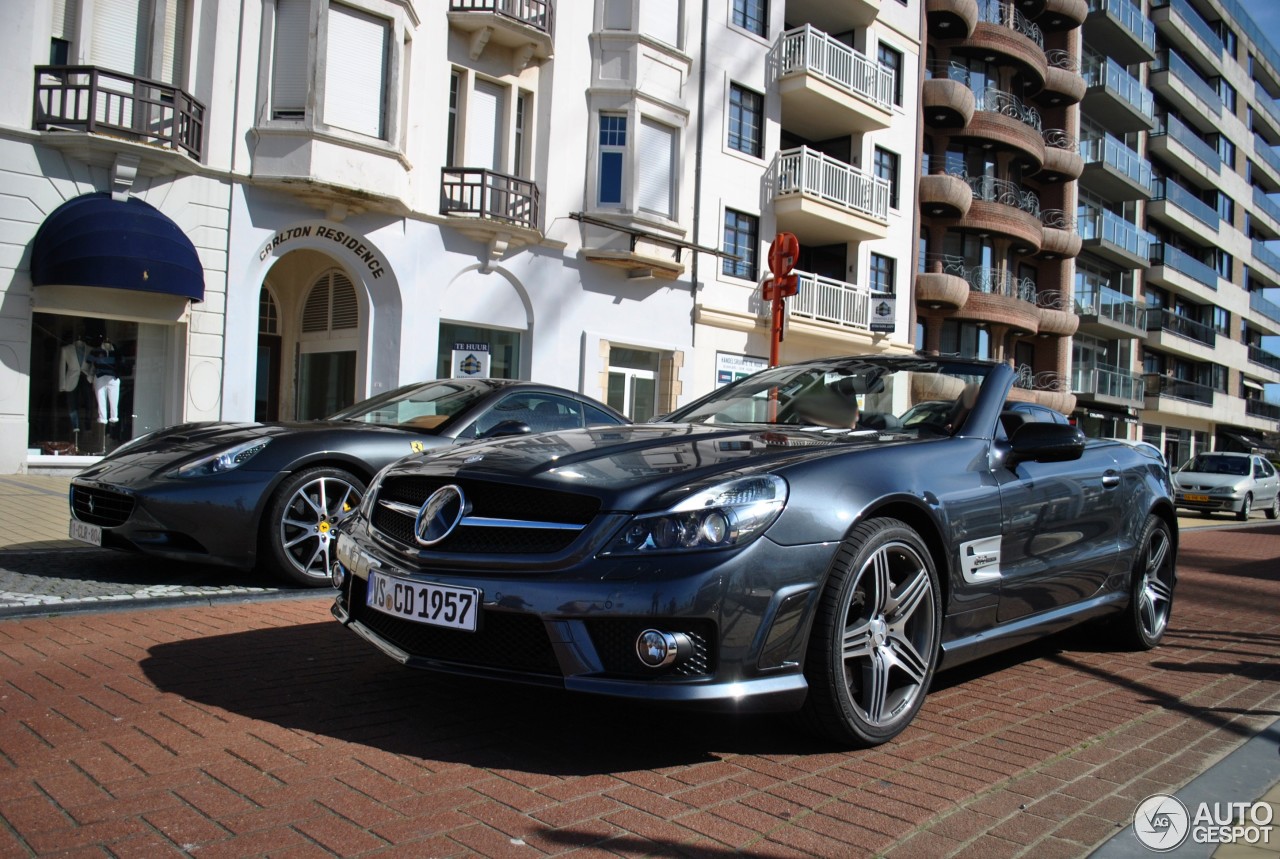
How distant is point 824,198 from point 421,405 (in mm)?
18275

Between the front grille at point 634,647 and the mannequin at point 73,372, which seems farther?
the mannequin at point 73,372

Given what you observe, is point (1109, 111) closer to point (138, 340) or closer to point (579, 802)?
point (138, 340)

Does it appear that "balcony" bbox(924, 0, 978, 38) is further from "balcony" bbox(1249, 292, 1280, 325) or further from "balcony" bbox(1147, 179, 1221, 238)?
"balcony" bbox(1249, 292, 1280, 325)

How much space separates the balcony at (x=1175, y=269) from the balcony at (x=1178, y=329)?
1.49 metres

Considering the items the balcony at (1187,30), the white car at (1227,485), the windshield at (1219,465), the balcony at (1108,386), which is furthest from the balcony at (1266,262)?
the windshield at (1219,465)

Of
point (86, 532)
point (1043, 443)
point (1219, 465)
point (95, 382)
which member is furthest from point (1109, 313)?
point (86, 532)

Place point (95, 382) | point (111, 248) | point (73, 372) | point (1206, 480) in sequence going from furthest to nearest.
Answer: point (1206, 480), point (95, 382), point (73, 372), point (111, 248)

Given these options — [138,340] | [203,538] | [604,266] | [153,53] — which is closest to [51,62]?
[153,53]

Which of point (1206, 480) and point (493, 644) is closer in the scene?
point (493, 644)

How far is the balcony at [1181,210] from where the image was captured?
149ft

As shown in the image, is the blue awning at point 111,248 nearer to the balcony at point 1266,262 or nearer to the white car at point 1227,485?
the white car at point 1227,485

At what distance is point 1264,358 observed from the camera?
196 feet

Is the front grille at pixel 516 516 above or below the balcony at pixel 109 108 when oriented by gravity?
below

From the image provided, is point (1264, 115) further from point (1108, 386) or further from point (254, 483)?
point (254, 483)
